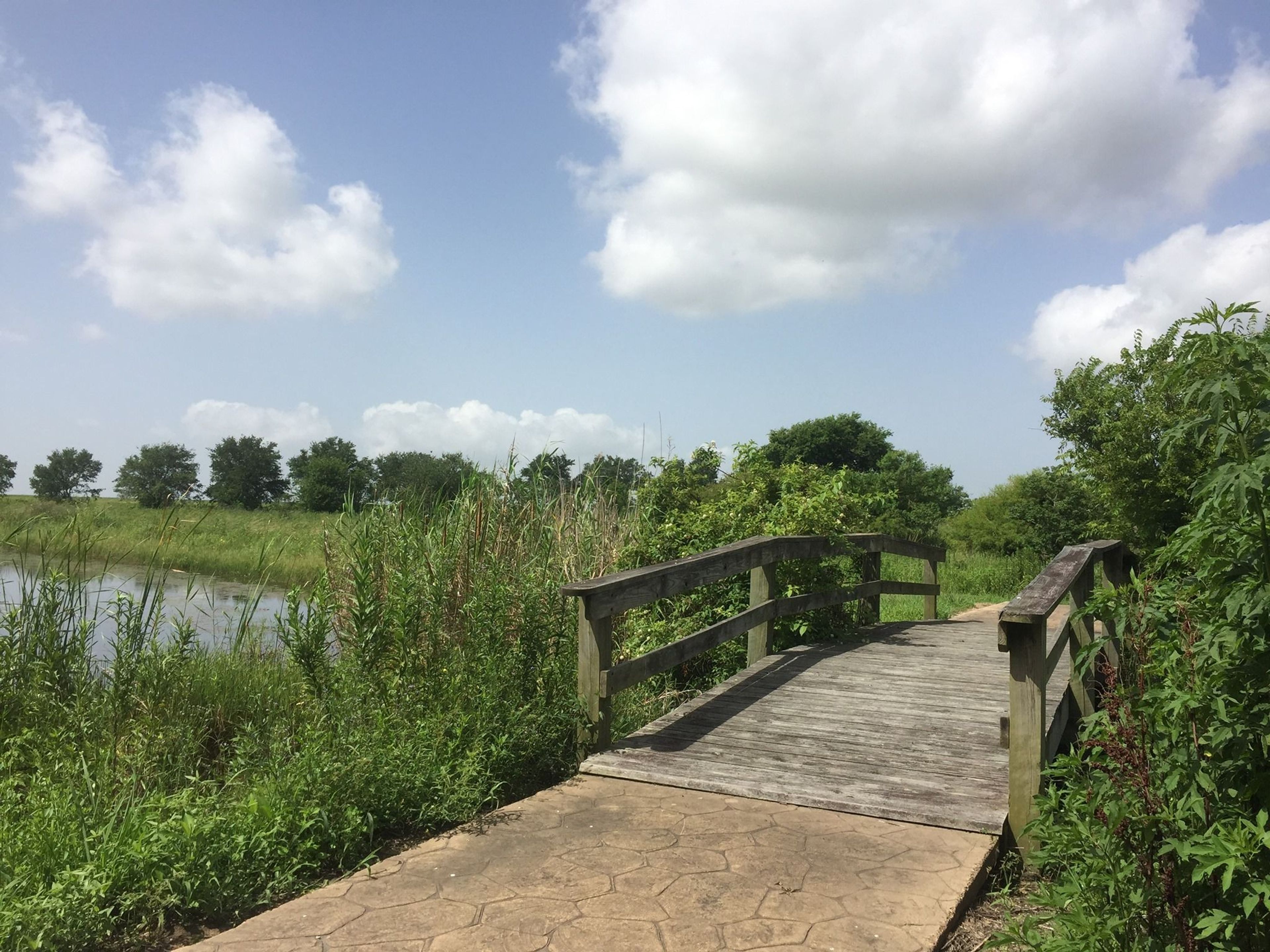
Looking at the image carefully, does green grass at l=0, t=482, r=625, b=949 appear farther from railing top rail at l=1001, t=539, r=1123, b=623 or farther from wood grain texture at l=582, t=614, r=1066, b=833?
railing top rail at l=1001, t=539, r=1123, b=623

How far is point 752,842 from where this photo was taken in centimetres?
377

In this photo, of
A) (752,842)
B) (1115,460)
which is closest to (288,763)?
(752,842)

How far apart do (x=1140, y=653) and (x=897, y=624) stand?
6.45 meters

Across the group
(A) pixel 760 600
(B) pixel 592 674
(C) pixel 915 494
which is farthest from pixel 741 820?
(C) pixel 915 494

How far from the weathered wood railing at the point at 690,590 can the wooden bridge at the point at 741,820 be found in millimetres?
18

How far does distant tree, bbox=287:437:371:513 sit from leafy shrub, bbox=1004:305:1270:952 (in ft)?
22.0

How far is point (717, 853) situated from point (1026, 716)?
1.42 m

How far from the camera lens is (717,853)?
3648mm

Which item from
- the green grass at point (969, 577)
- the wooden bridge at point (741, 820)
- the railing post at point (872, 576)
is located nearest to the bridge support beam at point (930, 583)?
the railing post at point (872, 576)

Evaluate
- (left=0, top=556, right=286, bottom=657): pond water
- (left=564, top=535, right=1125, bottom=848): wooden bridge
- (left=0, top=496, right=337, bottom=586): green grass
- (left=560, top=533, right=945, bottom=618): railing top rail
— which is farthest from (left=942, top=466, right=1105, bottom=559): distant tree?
(left=0, top=556, right=286, bottom=657): pond water

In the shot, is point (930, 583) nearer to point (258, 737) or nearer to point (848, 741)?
point (848, 741)

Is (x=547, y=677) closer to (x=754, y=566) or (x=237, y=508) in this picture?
(x=754, y=566)

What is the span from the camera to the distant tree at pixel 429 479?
24.0 ft

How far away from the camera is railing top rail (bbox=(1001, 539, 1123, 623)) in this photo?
3.78 m
